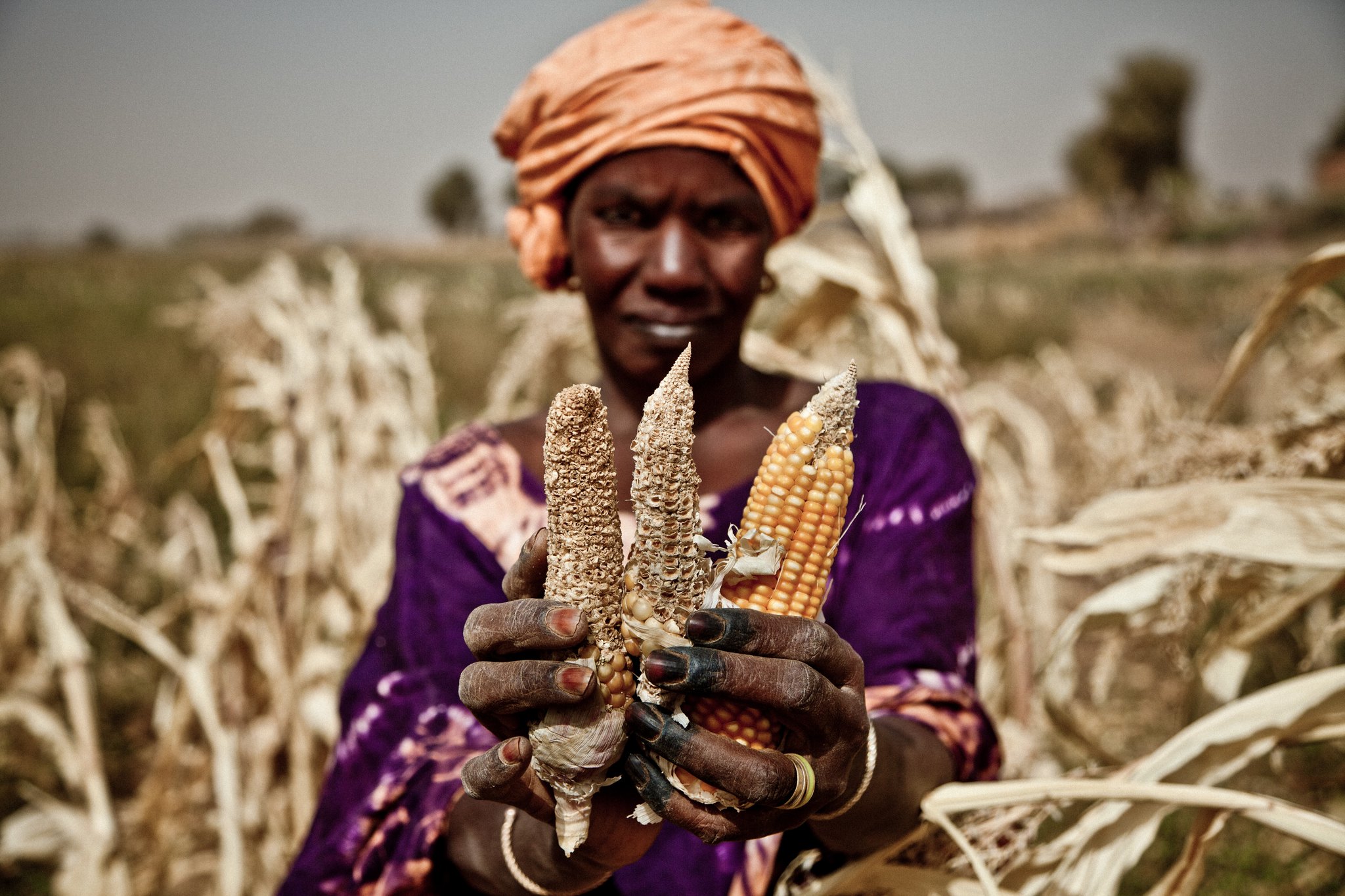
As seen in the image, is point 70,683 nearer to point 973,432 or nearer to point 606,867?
point 606,867

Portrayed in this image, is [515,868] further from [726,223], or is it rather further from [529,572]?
[726,223]

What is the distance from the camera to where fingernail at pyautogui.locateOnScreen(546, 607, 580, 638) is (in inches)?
34.0

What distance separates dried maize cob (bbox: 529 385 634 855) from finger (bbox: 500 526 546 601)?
10 mm

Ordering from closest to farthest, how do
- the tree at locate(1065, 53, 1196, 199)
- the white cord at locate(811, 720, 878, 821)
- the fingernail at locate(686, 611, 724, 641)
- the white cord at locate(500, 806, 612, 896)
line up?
the fingernail at locate(686, 611, 724, 641)
the white cord at locate(811, 720, 878, 821)
the white cord at locate(500, 806, 612, 896)
the tree at locate(1065, 53, 1196, 199)

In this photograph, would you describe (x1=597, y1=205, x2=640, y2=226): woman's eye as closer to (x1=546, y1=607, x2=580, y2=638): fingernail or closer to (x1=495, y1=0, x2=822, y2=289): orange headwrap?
(x1=495, y1=0, x2=822, y2=289): orange headwrap

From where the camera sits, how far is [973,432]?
282 centimetres

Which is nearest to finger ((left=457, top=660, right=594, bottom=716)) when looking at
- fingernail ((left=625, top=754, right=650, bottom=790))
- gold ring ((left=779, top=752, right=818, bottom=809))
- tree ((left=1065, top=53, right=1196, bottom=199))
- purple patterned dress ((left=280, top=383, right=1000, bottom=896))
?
fingernail ((left=625, top=754, right=650, bottom=790))

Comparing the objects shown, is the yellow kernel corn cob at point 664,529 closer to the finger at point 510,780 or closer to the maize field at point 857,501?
the finger at point 510,780

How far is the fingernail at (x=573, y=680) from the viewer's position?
2.83 feet

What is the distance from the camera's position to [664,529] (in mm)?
902

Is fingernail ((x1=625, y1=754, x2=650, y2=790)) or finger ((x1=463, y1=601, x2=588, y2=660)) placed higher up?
finger ((x1=463, y1=601, x2=588, y2=660))

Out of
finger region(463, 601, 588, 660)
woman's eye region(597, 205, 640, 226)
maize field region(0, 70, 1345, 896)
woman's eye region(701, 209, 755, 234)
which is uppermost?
woman's eye region(597, 205, 640, 226)

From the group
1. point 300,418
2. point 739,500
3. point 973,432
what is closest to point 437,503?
point 739,500

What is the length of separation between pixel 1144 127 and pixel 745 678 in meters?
52.8
